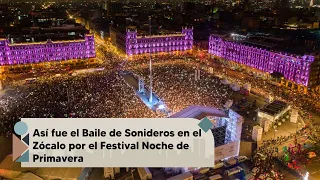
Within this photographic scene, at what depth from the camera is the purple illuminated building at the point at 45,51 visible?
63669 mm

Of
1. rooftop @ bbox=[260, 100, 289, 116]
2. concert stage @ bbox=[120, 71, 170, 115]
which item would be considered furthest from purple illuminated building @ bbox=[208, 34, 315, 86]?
concert stage @ bbox=[120, 71, 170, 115]

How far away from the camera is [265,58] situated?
5997 cm

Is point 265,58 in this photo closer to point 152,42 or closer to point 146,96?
point 146,96

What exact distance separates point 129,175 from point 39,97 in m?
23.6

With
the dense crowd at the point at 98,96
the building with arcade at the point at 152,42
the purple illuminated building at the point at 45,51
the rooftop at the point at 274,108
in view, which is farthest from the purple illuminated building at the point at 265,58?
the purple illuminated building at the point at 45,51

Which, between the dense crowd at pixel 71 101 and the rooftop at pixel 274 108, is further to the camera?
the rooftop at pixel 274 108

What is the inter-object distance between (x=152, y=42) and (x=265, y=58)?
31941mm

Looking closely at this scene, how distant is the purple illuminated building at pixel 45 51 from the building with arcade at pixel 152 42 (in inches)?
423

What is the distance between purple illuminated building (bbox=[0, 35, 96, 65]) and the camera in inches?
2507

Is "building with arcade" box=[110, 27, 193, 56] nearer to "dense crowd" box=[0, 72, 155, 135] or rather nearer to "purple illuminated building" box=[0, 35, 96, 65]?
"purple illuminated building" box=[0, 35, 96, 65]

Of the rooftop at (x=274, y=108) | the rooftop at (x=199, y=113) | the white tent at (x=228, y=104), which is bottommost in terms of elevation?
the white tent at (x=228, y=104)

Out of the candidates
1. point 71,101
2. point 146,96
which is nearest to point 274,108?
point 146,96

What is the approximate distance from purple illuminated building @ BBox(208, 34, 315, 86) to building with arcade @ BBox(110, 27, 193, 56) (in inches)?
350

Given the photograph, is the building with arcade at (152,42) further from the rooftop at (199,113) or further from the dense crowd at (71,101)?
the rooftop at (199,113)
